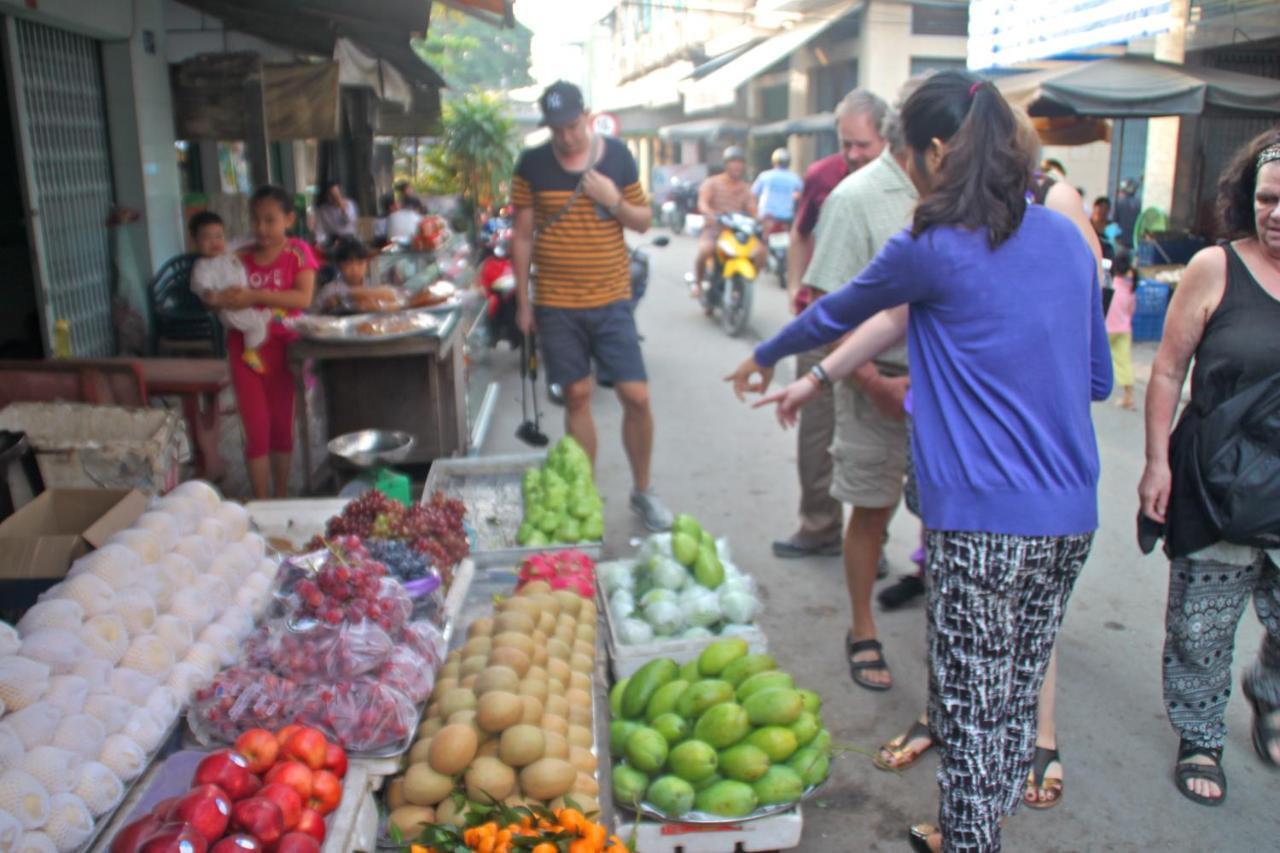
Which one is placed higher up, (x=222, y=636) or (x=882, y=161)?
(x=882, y=161)

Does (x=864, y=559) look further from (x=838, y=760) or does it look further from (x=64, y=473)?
(x=64, y=473)

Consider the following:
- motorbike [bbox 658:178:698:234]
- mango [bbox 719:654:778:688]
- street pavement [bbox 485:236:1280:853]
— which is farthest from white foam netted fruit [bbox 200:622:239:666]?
motorbike [bbox 658:178:698:234]

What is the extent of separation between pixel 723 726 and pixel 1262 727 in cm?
156

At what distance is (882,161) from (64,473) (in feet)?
10.6

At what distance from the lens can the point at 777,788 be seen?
2.82 metres

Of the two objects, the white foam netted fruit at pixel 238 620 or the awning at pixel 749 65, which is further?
the awning at pixel 749 65

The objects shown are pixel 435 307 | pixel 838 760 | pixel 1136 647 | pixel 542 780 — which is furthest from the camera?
pixel 435 307

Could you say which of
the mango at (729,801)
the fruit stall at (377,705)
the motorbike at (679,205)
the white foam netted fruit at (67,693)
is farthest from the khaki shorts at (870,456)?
the motorbike at (679,205)

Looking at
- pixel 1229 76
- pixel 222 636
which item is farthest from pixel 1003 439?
pixel 1229 76

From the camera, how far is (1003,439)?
2371 millimetres

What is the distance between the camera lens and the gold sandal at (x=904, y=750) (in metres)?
3.44

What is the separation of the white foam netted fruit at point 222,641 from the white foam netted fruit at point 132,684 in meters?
0.24

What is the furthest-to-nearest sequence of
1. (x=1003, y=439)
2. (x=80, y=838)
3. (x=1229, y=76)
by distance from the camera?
1. (x=1229, y=76)
2. (x=1003, y=439)
3. (x=80, y=838)

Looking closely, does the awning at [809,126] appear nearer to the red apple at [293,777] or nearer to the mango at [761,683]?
the mango at [761,683]
